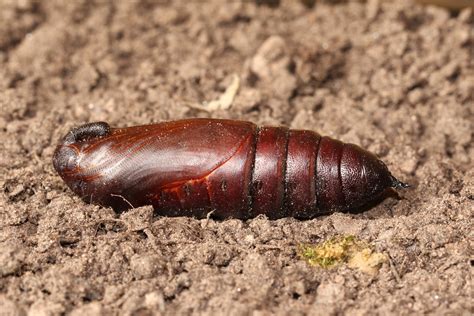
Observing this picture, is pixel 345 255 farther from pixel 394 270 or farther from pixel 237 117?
pixel 237 117

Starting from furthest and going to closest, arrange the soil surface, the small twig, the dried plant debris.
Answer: the dried plant debris, the small twig, the soil surface

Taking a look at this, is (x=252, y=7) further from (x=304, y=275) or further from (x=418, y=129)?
(x=304, y=275)

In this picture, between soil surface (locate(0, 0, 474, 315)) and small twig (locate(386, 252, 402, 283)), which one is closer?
soil surface (locate(0, 0, 474, 315))

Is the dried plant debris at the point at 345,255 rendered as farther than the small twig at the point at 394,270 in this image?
Yes

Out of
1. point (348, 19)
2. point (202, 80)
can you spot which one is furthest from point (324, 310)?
point (348, 19)

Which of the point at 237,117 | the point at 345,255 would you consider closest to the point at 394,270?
the point at 345,255
